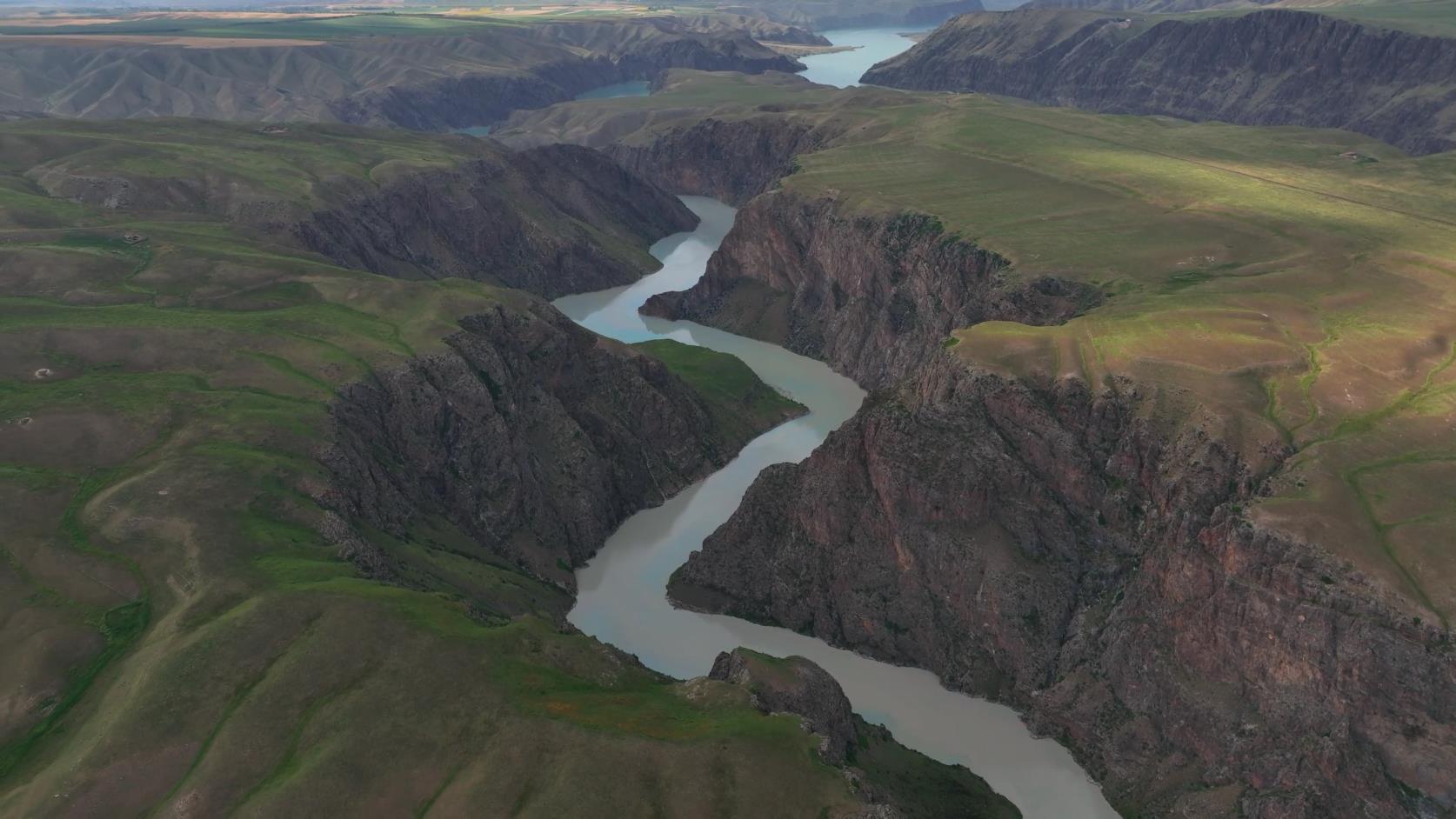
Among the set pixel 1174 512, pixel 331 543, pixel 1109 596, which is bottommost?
pixel 1109 596

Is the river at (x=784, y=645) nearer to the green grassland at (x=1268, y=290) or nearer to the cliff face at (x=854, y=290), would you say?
the cliff face at (x=854, y=290)

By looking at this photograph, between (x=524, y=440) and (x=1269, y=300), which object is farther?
(x=524, y=440)

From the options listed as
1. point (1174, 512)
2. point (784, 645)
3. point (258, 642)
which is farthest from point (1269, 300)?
point (258, 642)

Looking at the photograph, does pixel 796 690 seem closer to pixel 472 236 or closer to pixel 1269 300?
pixel 1269 300

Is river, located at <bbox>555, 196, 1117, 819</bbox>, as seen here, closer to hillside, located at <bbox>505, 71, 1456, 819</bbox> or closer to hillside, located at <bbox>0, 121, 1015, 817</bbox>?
hillside, located at <bbox>505, 71, 1456, 819</bbox>

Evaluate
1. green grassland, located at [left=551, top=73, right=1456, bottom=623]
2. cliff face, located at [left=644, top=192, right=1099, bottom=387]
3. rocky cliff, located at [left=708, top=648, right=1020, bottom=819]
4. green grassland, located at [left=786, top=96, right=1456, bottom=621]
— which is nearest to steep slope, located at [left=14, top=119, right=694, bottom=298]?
cliff face, located at [left=644, top=192, right=1099, bottom=387]

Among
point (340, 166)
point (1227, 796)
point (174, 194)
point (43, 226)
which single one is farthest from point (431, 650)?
point (340, 166)

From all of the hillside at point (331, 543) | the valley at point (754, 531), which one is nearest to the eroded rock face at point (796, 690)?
the valley at point (754, 531)
